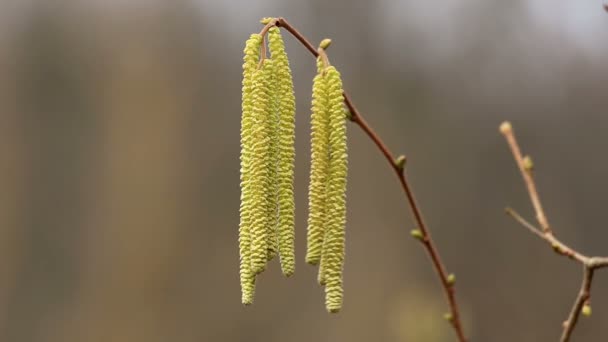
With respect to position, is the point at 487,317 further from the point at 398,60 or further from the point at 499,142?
the point at 398,60

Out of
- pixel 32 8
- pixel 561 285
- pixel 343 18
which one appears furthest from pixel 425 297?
pixel 32 8

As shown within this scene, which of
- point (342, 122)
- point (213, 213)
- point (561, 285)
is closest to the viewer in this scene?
point (342, 122)

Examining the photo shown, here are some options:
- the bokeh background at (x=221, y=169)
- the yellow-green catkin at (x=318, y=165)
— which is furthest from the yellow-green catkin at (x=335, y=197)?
the bokeh background at (x=221, y=169)

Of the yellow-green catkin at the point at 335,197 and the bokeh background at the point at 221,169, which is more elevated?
the bokeh background at the point at 221,169

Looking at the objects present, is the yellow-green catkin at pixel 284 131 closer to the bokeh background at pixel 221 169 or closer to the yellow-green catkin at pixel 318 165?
the yellow-green catkin at pixel 318 165

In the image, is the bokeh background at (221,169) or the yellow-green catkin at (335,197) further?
the bokeh background at (221,169)

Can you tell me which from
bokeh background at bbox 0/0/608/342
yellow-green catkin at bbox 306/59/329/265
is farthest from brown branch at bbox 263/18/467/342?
bokeh background at bbox 0/0/608/342

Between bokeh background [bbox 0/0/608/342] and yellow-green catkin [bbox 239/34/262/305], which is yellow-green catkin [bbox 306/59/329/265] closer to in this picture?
yellow-green catkin [bbox 239/34/262/305]
